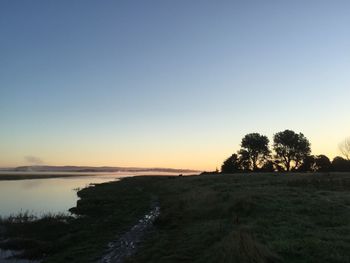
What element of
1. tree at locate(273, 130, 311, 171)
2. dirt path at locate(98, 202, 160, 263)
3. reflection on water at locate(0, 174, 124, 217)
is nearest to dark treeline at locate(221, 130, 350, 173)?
tree at locate(273, 130, 311, 171)

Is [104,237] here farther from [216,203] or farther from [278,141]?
[278,141]

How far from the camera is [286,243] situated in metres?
16.8

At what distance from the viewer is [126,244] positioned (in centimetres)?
2292

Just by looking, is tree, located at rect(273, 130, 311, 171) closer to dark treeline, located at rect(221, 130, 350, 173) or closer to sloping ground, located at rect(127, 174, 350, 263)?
dark treeline, located at rect(221, 130, 350, 173)

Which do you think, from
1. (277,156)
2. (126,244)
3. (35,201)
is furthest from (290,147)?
(126,244)

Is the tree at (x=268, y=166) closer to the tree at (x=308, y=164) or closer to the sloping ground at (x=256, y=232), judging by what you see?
the tree at (x=308, y=164)

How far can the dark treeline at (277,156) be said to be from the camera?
137 m

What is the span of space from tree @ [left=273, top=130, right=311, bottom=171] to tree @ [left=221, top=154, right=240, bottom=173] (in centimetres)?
1446

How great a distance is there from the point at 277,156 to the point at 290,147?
5.89 m

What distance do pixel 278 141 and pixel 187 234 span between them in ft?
418

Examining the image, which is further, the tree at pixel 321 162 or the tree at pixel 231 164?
the tree at pixel 231 164

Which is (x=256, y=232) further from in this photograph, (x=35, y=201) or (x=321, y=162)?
(x=321, y=162)

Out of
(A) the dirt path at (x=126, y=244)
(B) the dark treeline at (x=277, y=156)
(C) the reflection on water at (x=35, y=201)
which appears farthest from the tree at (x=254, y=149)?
(A) the dirt path at (x=126, y=244)

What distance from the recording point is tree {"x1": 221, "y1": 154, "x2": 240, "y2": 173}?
146m
